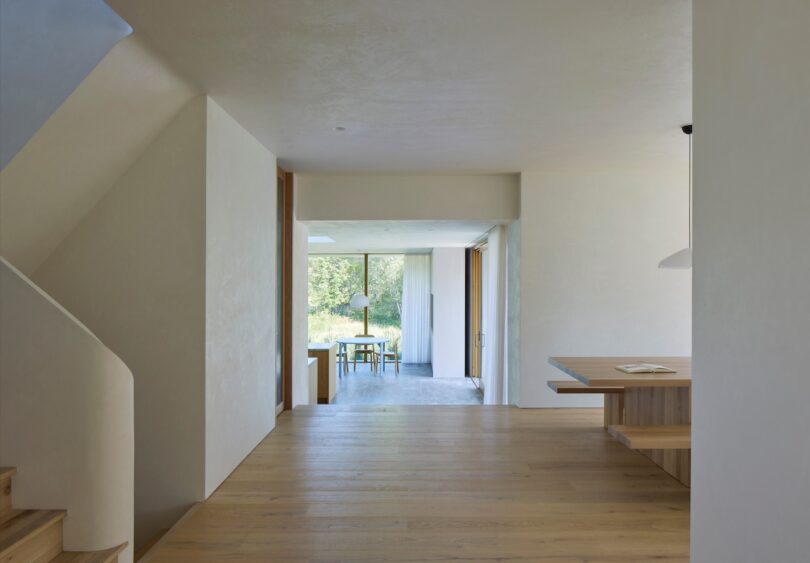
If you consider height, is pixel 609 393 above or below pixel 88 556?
above

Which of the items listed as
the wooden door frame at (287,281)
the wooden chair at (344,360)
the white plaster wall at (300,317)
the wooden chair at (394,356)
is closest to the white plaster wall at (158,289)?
the wooden door frame at (287,281)

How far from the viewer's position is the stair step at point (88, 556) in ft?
6.79

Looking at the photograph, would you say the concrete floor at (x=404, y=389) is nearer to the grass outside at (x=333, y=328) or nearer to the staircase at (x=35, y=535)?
the grass outside at (x=333, y=328)

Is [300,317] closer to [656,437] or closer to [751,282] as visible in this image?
[656,437]

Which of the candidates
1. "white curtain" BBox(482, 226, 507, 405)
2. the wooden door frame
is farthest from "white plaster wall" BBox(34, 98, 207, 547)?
"white curtain" BBox(482, 226, 507, 405)

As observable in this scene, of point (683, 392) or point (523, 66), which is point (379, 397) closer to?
point (683, 392)

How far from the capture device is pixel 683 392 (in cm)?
348

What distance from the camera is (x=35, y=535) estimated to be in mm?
1977

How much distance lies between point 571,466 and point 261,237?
2841 millimetres

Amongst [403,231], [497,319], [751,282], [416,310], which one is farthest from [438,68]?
[416,310]

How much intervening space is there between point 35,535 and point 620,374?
3.09 metres

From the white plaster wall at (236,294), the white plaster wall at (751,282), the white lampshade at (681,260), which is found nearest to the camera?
the white plaster wall at (751,282)

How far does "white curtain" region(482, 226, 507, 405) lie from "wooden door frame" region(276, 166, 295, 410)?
2.34 m

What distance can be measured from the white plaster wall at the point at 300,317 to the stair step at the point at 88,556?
3231 millimetres
